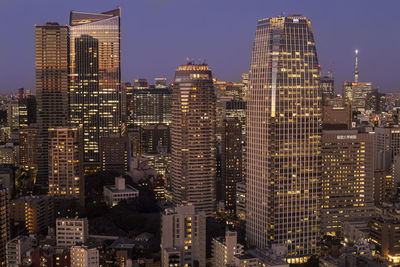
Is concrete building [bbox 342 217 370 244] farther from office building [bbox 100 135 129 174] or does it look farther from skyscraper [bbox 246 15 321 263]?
office building [bbox 100 135 129 174]

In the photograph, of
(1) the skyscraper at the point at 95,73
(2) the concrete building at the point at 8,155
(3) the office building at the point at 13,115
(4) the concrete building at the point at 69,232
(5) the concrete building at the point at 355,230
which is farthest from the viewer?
(3) the office building at the point at 13,115

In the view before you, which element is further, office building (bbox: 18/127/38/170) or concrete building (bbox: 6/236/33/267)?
office building (bbox: 18/127/38/170)

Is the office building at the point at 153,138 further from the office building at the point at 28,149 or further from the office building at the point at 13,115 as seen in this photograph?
the office building at the point at 13,115

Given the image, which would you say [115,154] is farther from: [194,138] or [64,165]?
[64,165]

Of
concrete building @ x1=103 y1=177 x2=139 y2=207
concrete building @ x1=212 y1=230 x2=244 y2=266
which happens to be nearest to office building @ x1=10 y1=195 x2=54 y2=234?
concrete building @ x1=103 y1=177 x2=139 y2=207

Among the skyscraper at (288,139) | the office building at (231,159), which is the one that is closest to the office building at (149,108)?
the office building at (231,159)
